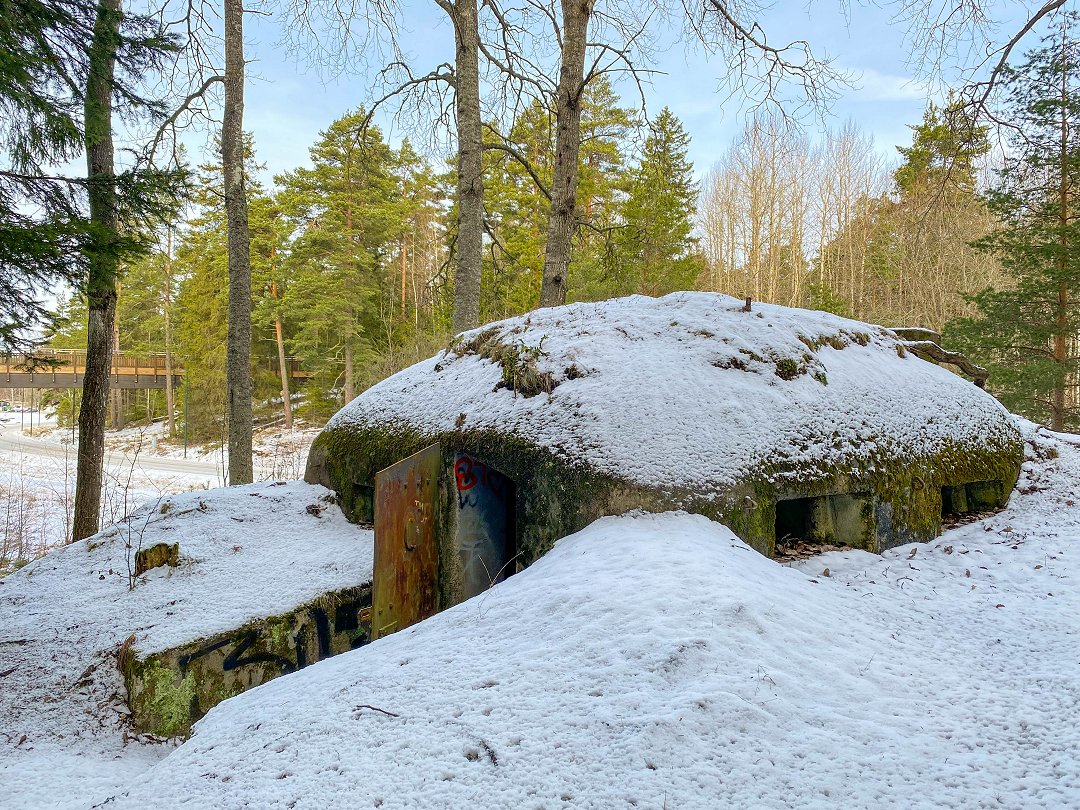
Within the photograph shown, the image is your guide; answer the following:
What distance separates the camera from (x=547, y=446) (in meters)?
3.57

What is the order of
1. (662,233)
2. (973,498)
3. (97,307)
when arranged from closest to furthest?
(973,498)
(97,307)
(662,233)

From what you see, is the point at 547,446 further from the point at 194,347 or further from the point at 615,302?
the point at 194,347

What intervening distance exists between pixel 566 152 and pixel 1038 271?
10359 millimetres

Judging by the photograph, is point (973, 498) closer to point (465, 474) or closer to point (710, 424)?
point (710, 424)

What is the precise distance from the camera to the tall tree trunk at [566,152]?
721 centimetres

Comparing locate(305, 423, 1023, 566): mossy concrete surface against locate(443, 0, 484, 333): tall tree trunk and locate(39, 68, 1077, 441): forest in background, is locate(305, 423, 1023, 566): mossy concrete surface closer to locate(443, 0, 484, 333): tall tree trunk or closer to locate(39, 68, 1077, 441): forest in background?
locate(443, 0, 484, 333): tall tree trunk

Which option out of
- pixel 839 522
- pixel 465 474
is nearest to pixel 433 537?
pixel 465 474

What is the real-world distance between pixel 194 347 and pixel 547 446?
27.0 meters

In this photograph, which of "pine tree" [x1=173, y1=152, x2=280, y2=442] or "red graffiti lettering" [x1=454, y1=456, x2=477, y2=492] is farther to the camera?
"pine tree" [x1=173, y1=152, x2=280, y2=442]

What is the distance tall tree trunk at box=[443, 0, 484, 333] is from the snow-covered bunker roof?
9.27 ft

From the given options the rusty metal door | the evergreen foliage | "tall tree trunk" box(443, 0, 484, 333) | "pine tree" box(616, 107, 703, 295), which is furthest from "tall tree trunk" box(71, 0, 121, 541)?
"pine tree" box(616, 107, 703, 295)

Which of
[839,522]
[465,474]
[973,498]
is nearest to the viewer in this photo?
[839,522]

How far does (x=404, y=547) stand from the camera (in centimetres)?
381

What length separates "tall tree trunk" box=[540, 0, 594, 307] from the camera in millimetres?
7215
